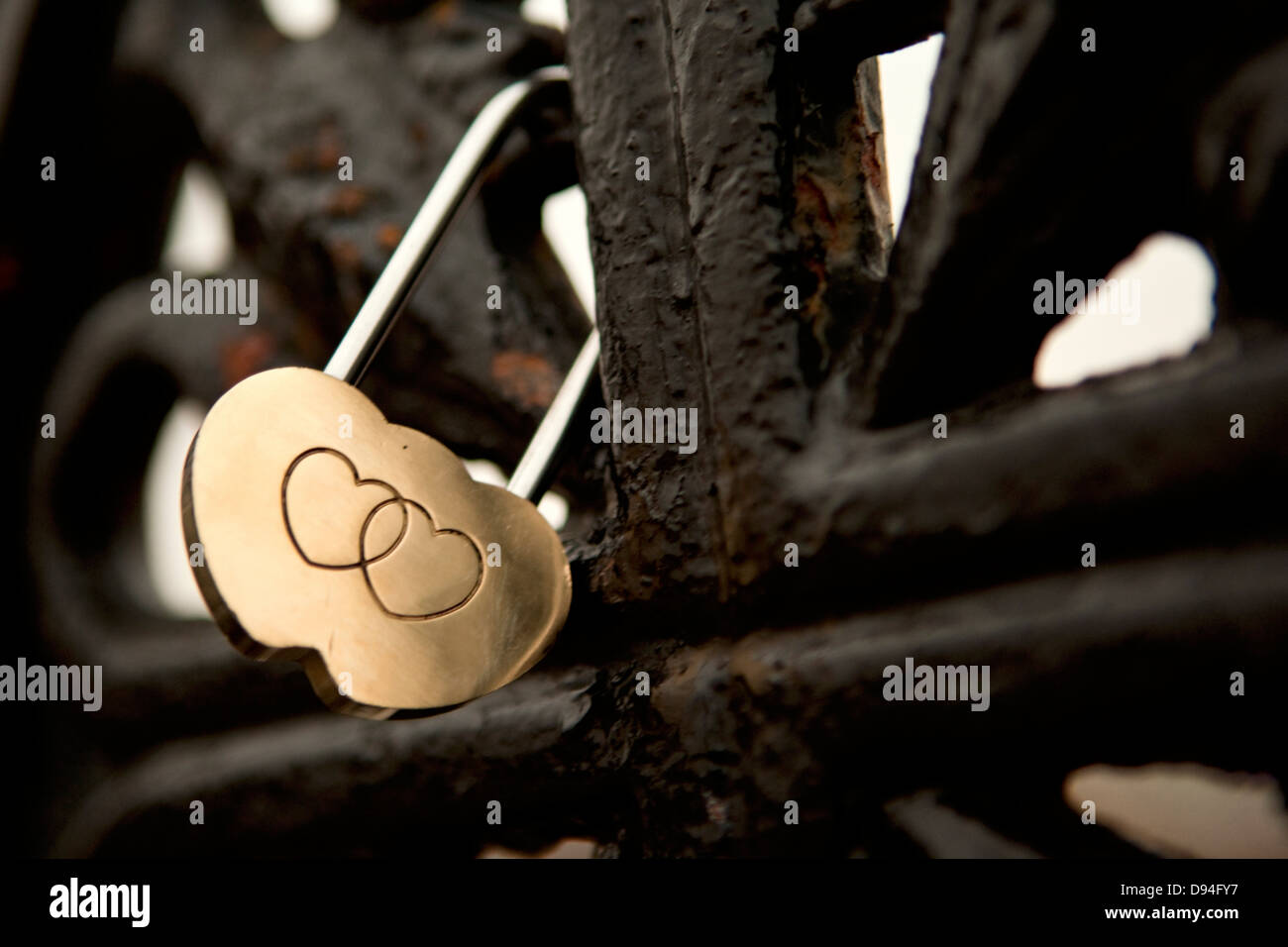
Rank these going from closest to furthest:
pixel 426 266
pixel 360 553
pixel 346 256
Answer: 1. pixel 360 553
2. pixel 426 266
3. pixel 346 256

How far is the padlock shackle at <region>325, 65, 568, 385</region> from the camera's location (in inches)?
21.5

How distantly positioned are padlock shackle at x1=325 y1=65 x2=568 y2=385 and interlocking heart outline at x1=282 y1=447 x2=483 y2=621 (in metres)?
0.05

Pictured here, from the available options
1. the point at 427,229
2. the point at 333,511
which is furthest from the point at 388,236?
the point at 333,511

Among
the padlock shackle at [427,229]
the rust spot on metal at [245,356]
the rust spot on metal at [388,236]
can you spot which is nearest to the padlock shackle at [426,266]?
the padlock shackle at [427,229]

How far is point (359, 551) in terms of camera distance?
48 centimetres

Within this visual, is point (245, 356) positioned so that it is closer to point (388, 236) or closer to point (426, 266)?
point (388, 236)

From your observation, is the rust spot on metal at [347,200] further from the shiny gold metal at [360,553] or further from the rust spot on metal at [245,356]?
the shiny gold metal at [360,553]

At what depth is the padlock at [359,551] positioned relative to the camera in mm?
454

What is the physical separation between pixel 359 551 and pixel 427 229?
8.2 inches

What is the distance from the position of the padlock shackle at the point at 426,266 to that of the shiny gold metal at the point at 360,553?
0.14ft

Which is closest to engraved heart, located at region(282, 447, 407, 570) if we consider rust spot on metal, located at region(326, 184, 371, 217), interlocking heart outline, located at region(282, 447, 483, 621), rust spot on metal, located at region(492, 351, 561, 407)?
interlocking heart outline, located at region(282, 447, 483, 621)
